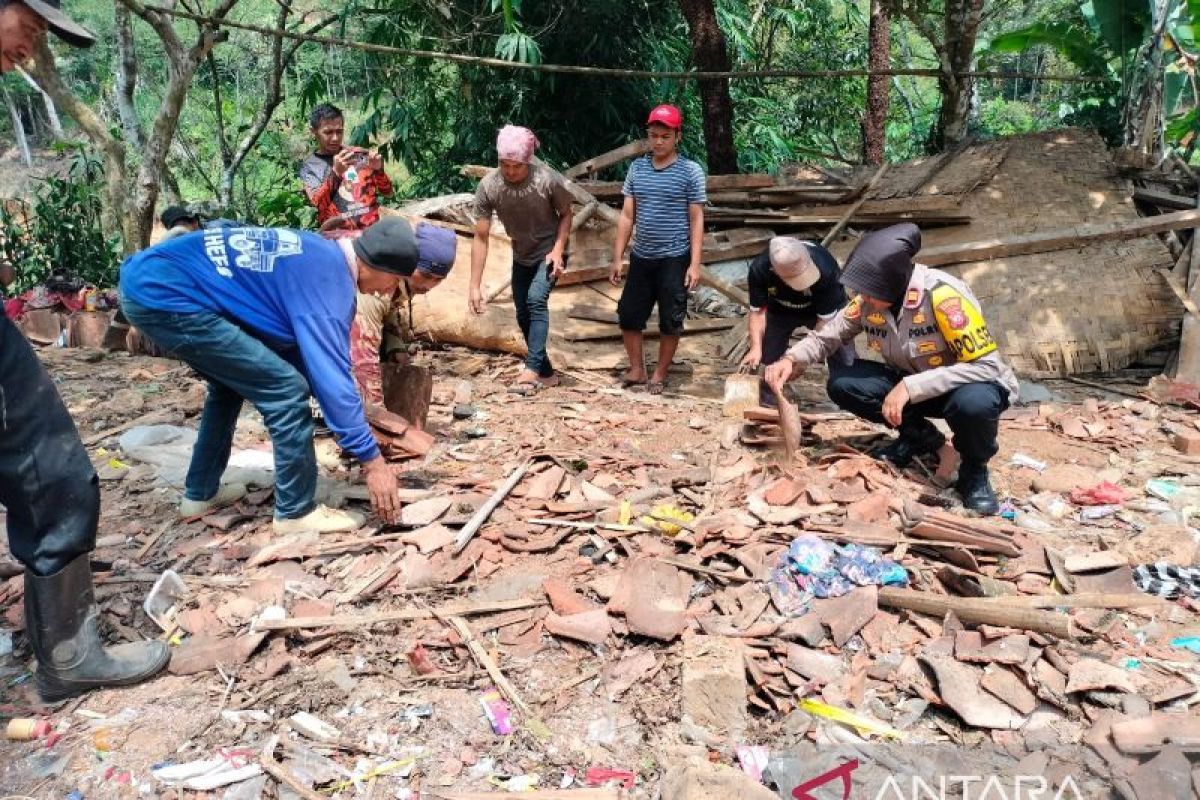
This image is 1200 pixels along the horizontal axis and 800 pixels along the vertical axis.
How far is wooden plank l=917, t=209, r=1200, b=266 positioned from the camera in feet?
21.0

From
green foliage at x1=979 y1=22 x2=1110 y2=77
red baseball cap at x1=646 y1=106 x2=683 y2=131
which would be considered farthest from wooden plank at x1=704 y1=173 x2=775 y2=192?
green foliage at x1=979 y1=22 x2=1110 y2=77

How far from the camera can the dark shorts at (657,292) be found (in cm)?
608

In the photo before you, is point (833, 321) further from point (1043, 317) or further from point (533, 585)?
point (1043, 317)

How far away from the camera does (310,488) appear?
3855 mm

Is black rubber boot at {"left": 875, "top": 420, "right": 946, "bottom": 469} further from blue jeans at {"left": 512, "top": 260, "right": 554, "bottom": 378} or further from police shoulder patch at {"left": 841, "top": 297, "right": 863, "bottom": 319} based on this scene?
blue jeans at {"left": 512, "top": 260, "right": 554, "bottom": 378}

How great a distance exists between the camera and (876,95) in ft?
38.7

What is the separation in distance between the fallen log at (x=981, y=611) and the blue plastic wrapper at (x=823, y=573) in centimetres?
10

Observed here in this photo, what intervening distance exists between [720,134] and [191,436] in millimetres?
6226

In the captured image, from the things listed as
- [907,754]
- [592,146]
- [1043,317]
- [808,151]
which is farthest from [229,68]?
[907,754]

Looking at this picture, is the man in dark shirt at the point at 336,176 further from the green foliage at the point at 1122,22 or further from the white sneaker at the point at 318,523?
the green foliage at the point at 1122,22

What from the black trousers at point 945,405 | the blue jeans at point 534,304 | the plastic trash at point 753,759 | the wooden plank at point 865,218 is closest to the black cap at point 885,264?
the black trousers at point 945,405

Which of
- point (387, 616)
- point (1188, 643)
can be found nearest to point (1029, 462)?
point (1188, 643)

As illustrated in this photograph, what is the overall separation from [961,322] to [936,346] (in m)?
0.22

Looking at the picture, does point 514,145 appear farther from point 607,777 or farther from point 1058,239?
point 1058,239
